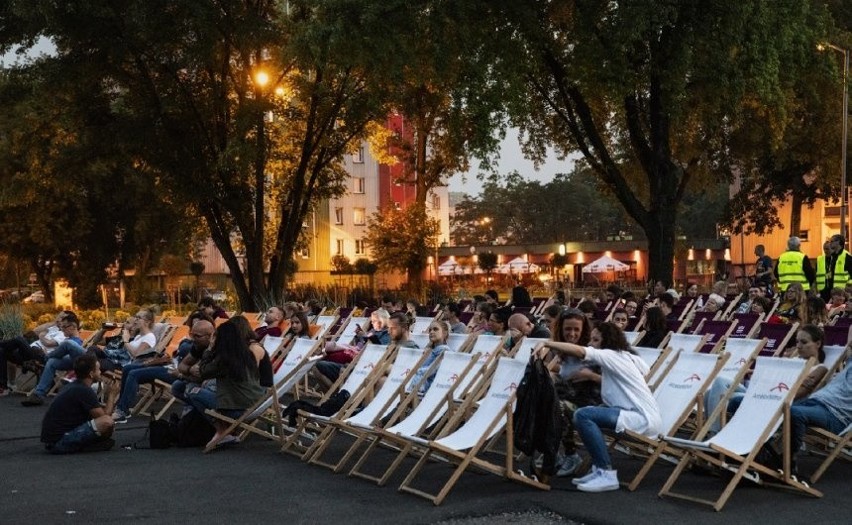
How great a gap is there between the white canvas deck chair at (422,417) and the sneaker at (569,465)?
3.13ft

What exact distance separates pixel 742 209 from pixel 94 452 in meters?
41.1

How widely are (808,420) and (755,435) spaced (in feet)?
2.04

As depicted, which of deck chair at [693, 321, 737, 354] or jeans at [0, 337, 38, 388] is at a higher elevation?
deck chair at [693, 321, 737, 354]

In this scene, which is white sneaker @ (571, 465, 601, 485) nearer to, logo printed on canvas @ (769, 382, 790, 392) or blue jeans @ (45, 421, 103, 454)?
logo printed on canvas @ (769, 382, 790, 392)

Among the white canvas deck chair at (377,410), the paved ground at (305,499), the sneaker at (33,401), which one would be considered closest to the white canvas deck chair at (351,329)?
the sneaker at (33,401)

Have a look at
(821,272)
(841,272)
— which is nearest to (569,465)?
(841,272)

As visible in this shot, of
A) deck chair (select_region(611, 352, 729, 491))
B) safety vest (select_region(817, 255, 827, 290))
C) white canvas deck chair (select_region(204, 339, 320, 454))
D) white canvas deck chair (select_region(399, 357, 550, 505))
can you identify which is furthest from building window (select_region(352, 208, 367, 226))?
white canvas deck chair (select_region(399, 357, 550, 505))

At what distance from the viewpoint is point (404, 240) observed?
39.2 meters

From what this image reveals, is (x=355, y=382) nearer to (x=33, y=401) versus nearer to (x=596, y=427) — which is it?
(x=596, y=427)

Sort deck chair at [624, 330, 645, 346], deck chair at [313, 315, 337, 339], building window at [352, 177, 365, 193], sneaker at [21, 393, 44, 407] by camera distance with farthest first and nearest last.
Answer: building window at [352, 177, 365, 193]
deck chair at [313, 315, 337, 339]
sneaker at [21, 393, 44, 407]
deck chair at [624, 330, 645, 346]

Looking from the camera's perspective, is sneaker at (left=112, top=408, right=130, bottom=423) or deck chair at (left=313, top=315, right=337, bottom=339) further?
deck chair at (left=313, top=315, right=337, bottom=339)

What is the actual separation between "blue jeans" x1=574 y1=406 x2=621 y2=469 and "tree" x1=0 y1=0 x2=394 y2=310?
665 inches

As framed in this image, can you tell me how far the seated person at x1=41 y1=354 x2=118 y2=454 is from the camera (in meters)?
10.6

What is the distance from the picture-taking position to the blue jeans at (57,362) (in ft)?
48.4
